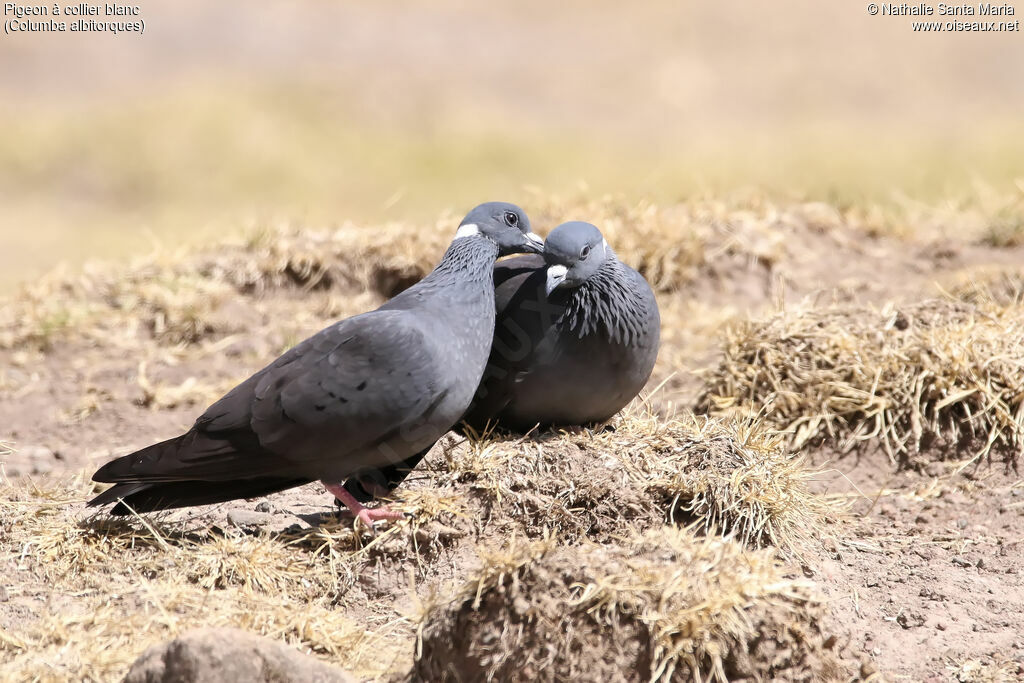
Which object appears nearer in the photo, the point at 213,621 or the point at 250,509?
the point at 213,621

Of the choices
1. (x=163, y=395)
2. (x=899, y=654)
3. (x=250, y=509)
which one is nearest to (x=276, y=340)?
(x=163, y=395)

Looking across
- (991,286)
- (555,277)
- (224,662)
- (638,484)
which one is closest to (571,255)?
(555,277)

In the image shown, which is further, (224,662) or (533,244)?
(533,244)

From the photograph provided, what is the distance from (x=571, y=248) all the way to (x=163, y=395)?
273 cm

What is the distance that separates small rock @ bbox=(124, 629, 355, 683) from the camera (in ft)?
8.35

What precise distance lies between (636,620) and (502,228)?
1860mm

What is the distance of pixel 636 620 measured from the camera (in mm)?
2699

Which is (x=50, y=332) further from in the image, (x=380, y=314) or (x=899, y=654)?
(x=899, y=654)

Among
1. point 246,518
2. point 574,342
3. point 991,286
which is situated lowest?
point 246,518

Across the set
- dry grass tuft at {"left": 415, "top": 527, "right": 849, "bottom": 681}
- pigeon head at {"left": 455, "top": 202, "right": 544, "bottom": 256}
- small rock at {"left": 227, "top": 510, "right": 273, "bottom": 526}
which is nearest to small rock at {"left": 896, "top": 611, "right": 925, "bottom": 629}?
dry grass tuft at {"left": 415, "top": 527, "right": 849, "bottom": 681}

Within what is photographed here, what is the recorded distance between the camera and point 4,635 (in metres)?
3.11

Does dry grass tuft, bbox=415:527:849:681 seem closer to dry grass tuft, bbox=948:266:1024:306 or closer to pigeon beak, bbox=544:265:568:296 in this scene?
pigeon beak, bbox=544:265:568:296

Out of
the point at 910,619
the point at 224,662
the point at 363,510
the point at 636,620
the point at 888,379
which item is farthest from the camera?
the point at 888,379

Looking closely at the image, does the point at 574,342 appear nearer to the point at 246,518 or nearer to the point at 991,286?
the point at 246,518
